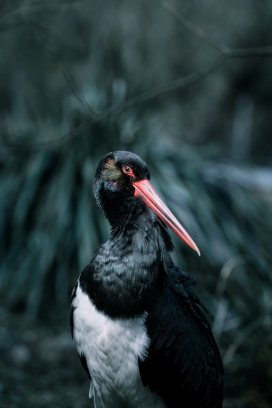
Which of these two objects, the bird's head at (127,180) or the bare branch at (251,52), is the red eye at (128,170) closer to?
the bird's head at (127,180)

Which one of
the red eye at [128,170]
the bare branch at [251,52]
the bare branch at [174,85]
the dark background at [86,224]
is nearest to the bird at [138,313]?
the red eye at [128,170]

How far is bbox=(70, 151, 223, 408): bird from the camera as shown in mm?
2281

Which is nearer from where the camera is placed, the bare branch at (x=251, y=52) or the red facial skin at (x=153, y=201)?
the red facial skin at (x=153, y=201)

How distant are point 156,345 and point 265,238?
3.24 meters

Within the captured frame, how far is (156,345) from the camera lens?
229 cm

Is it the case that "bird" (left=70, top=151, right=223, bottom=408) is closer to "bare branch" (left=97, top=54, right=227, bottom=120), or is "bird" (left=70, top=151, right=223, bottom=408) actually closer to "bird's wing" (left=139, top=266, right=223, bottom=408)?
"bird's wing" (left=139, top=266, right=223, bottom=408)

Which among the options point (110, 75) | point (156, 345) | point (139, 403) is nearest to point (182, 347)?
point (156, 345)

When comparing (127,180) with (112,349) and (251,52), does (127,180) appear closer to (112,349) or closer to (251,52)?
(112,349)

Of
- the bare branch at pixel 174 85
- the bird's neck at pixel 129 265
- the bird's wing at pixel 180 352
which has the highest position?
the bare branch at pixel 174 85

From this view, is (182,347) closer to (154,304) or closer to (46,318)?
(154,304)

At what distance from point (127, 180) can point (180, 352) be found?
0.79 metres

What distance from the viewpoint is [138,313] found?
2281 millimetres

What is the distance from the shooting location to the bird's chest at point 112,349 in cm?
228

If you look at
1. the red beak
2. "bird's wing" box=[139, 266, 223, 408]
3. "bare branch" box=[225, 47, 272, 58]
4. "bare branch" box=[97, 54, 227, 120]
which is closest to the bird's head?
the red beak
